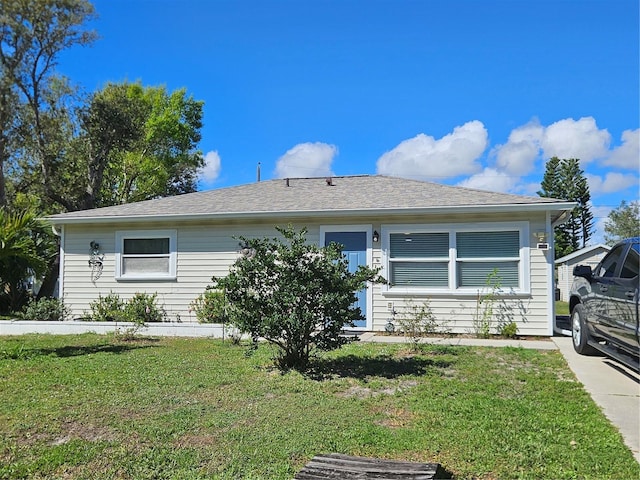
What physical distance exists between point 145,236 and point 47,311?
2891 mm

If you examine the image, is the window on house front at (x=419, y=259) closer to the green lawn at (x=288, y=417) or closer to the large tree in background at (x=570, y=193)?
the green lawn at (x=288, y=417)

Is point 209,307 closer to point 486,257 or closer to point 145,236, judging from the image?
point 145,236

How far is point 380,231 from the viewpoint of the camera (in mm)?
10562

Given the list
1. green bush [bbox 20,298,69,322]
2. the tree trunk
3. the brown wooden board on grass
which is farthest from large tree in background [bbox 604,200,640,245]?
the brown wooden board on grass

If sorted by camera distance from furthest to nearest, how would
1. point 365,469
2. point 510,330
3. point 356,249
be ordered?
point 356,249
point 510,330
point 365,469

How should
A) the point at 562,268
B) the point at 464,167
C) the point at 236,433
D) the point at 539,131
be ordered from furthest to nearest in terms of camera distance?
the point at 464,167 < the point at 562,268 < the point at 539,131 < the point at 236,433

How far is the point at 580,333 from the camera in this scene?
293 inches

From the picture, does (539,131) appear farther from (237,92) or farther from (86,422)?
(86,422)

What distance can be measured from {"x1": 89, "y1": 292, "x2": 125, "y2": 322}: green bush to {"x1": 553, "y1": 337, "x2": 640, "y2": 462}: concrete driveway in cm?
915

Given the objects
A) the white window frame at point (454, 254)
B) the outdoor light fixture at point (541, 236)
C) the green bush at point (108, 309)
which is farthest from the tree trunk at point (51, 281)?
the outdoor light fixture at point (541, 236)

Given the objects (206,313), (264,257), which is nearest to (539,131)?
(206,313)

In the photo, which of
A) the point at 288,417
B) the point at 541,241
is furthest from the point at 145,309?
the point at 541,241

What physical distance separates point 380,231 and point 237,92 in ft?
26.1

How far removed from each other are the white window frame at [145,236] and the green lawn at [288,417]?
4.37m
